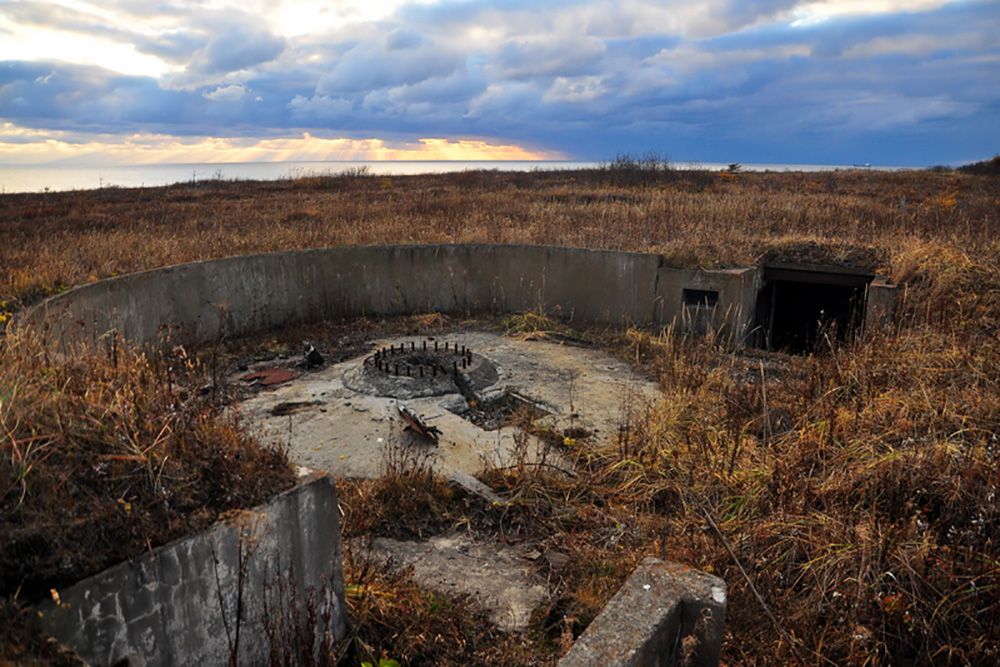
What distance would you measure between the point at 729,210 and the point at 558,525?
11640 millimetres

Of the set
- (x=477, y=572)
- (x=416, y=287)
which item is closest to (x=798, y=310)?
(x=416, y=287)

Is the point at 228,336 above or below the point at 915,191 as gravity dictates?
below

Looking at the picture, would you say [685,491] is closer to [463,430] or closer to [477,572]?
[477,572]

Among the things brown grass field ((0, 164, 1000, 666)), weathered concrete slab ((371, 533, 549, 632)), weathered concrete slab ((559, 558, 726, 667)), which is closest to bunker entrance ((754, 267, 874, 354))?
brown grass field ((0, 164, 1000, 666))

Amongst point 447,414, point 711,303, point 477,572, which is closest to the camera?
point 477,572

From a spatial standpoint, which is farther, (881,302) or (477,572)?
(881,302)

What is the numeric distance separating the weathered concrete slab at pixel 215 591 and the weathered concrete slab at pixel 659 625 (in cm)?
138

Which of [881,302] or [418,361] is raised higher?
[881,302]

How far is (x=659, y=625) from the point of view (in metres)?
2.96

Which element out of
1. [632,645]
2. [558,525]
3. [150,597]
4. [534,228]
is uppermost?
[534,228]

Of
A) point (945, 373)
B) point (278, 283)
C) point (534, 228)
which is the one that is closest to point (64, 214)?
point (278, 283)

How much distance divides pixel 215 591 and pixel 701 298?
897 centimetres

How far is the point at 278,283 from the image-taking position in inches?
411

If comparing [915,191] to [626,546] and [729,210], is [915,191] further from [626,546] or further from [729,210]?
[626,546]
